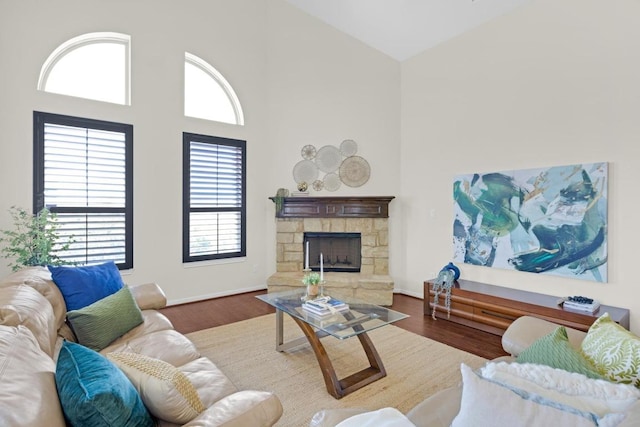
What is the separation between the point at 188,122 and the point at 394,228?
3.44 m

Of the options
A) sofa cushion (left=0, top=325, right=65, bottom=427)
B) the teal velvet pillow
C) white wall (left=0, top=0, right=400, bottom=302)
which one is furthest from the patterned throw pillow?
white wall (left=0, top=0, right=400, bottom=302)

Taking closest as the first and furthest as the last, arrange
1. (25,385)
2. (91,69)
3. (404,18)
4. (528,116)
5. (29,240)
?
(25,385), (29,240), (528,116), (91,69), (404,18)

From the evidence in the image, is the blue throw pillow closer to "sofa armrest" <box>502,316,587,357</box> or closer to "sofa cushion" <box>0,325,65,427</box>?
"sofa cushion" <box>0,325,65,427</box>

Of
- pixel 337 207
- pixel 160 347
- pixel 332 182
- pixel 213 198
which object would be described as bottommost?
pixel 160 347

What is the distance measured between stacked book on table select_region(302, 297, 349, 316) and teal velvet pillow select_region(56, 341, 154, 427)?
147 cm

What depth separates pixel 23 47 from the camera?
3459 mm

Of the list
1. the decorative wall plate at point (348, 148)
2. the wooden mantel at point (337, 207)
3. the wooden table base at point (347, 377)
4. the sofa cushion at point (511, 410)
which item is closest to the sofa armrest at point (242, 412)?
the sofa cushion at point (511, 410)

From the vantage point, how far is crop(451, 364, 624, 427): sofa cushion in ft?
3.13

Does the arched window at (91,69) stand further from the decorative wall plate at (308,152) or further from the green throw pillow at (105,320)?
the green throw pillow at (105,320)

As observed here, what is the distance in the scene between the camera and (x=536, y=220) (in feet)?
12.4

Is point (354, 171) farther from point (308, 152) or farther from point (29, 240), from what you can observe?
point (29, 240)

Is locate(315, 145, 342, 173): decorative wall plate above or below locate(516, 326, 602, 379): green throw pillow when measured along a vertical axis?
above

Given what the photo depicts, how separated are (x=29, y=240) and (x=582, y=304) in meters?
5.55

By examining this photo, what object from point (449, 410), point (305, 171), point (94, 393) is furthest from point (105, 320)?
point (305, 171)
